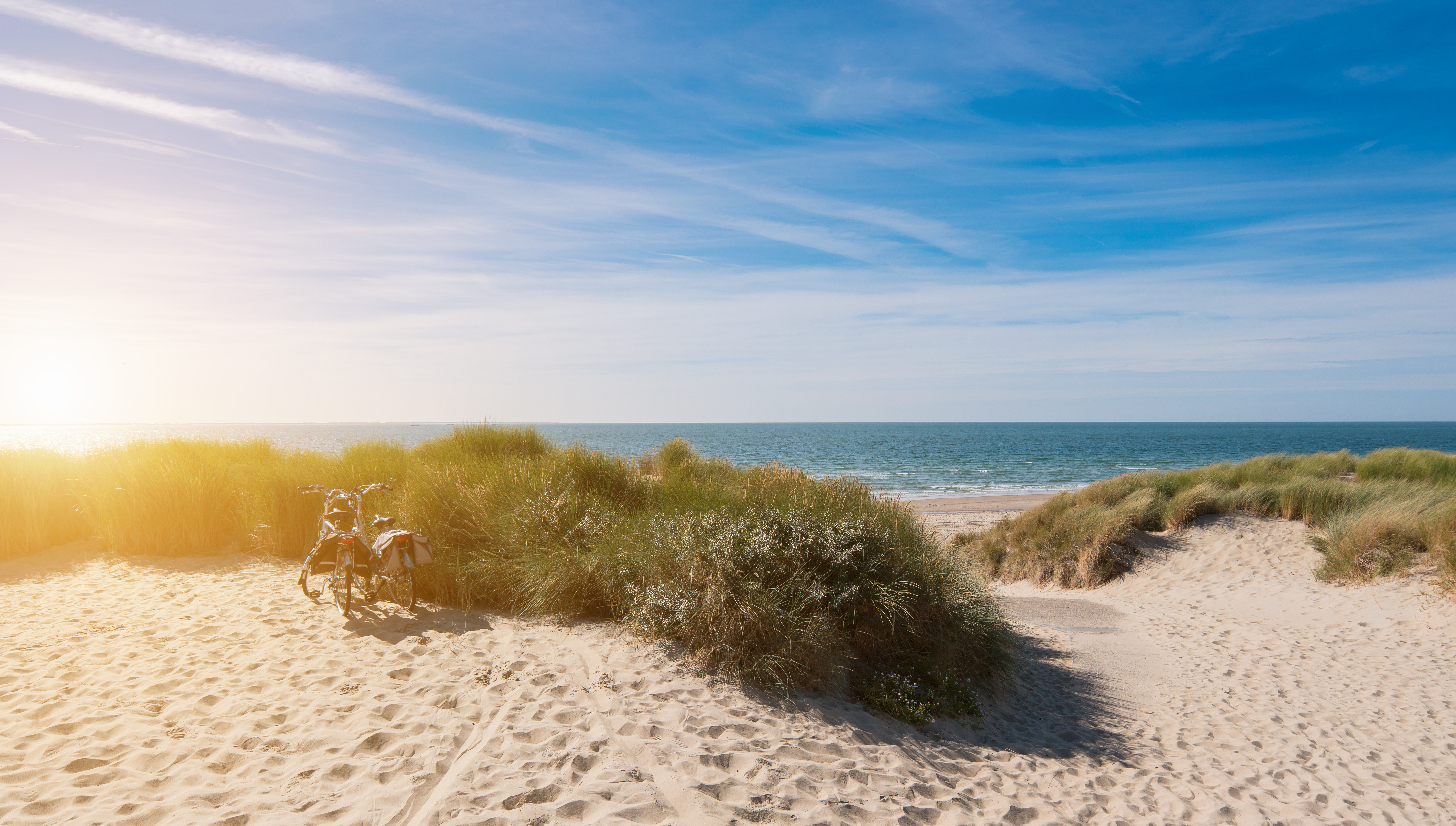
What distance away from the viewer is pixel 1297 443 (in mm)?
99812

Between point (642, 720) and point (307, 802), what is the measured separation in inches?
87.1

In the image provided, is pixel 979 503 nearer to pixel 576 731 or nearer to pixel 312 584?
pixel 312 584

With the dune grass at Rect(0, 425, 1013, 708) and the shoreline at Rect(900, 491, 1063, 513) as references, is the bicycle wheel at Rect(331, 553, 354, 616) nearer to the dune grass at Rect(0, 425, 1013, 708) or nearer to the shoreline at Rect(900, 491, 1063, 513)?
the dune grass at Rect(0, 425, 1013, 708)

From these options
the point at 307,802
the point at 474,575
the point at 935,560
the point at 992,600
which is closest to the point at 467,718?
the point at 307,802

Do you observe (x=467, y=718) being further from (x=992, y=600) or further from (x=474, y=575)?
(x=992, y=600)

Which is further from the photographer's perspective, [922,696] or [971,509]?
[971,509]

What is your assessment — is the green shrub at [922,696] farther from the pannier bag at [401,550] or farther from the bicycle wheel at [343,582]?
the bicycle wheel at [343,582]

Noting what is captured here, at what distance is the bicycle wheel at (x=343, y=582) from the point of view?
7355mm

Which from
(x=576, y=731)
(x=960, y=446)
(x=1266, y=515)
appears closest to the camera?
(x=576, y=731)

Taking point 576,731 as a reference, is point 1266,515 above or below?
above

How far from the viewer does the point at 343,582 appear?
25.4 ft

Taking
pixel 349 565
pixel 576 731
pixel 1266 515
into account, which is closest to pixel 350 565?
pixel 349 565

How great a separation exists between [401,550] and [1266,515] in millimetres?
18170

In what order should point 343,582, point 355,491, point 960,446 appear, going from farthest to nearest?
point 960,446 → point 355,491 → point 343,582
